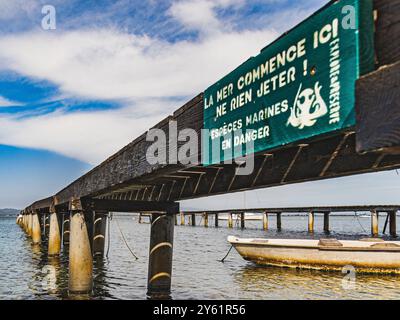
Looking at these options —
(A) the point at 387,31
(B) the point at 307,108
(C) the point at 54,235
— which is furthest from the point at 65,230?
(A) the point at 387,31

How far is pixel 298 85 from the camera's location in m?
5.58

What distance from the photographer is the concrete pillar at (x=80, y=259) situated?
16.0 metres

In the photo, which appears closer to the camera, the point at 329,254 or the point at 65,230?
the point at 329,254

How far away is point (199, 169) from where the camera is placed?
10.4 meters

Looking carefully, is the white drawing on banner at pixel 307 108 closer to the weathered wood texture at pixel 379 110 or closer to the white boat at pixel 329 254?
the weathered wood texture at pixel 379 110

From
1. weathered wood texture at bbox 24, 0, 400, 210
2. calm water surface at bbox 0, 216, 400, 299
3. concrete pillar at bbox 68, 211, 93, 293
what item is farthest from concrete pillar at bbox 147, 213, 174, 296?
concrete pillar at bbox 68, 211, 93, 293

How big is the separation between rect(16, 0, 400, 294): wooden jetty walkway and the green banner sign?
0.19 metres

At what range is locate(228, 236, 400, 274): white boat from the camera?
78.9ft

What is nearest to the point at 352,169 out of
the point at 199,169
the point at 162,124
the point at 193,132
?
the point at 193,132

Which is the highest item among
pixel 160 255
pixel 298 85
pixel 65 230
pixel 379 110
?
pixel 298 85

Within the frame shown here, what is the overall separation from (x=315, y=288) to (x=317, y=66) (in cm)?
1733

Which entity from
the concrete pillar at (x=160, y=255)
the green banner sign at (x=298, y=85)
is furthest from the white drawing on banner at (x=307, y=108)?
the concrete pillar at (x=160, y=255)

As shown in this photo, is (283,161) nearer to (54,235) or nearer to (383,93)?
(383,93)

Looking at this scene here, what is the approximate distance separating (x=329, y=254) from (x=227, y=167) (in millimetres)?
17988
